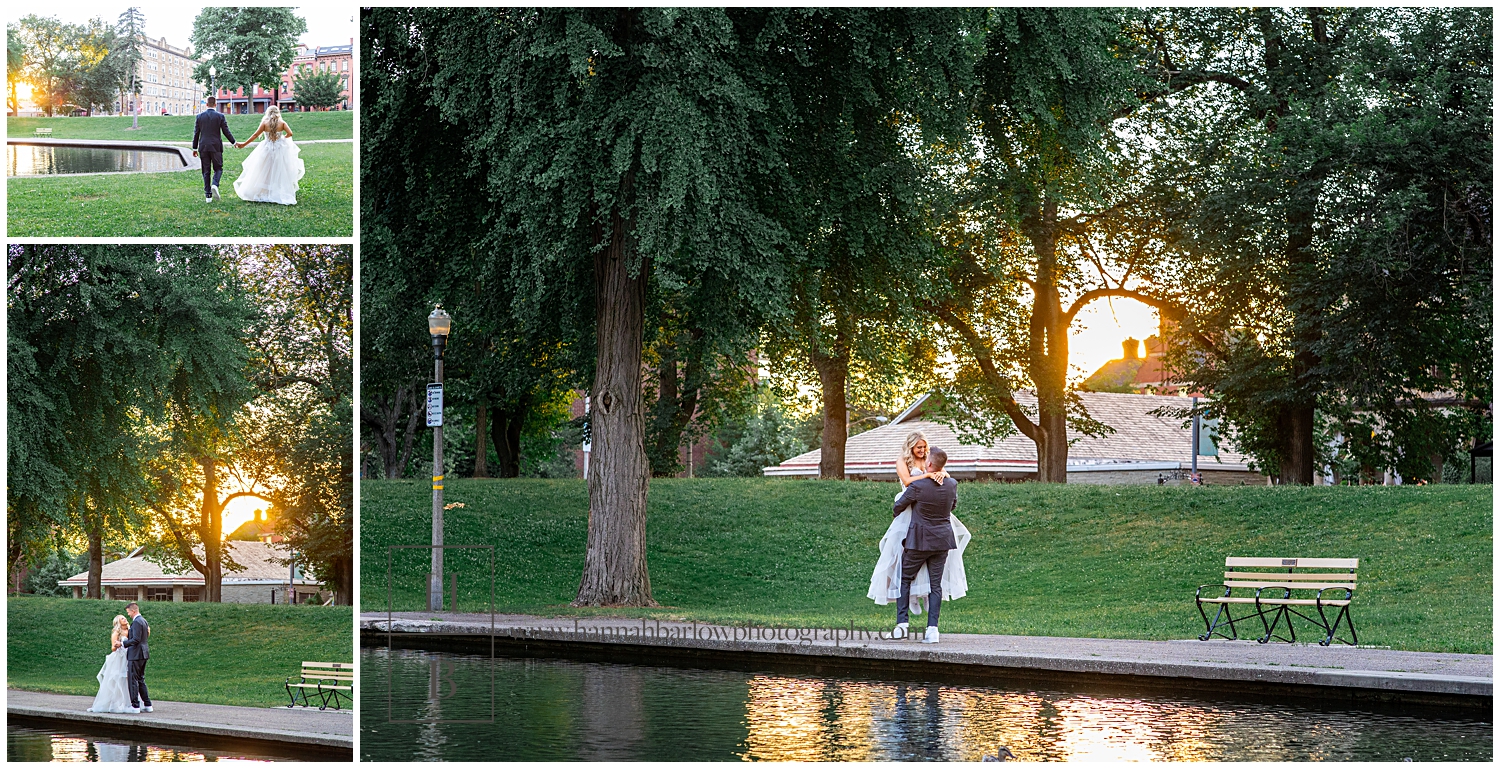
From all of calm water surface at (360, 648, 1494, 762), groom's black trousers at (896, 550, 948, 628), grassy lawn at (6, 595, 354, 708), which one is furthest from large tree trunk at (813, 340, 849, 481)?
calm water surface at (360, 648, 1494, 762)

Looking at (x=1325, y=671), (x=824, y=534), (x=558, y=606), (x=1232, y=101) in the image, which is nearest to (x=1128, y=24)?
(x=1232, y=101)

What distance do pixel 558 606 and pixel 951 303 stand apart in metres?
16.6

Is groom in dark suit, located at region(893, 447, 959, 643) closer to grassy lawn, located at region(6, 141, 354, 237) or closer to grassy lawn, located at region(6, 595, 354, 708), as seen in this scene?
grassy lawn, located at region(6, 595, 354, 708)

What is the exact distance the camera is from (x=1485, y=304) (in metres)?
25.7

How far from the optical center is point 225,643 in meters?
15.0

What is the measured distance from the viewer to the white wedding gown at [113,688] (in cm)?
1220

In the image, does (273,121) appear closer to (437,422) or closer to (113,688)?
(113,688)

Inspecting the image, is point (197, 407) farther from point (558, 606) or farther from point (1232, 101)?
point (1232, 101)

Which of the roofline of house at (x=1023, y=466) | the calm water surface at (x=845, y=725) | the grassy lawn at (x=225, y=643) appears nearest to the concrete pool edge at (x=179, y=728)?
the calm water surface at (x=845, y=725)

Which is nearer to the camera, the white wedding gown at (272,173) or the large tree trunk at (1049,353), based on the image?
the white wedding gown at (272,173)

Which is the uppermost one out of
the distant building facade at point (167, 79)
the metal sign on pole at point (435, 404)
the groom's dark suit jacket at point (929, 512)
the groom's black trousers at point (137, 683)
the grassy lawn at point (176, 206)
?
the distant building facade at point (167, 79)

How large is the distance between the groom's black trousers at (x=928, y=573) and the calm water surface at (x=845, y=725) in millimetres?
1573

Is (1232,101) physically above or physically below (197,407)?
above

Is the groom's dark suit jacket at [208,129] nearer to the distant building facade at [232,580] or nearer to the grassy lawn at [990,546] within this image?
the distant building facade at [232,580]
